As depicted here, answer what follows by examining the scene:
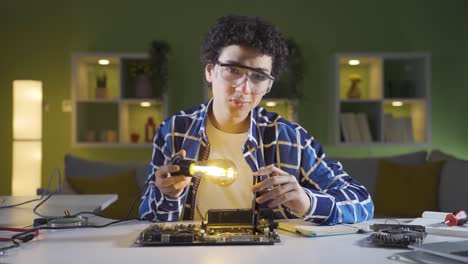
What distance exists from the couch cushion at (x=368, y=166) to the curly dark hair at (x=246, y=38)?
2.51 m

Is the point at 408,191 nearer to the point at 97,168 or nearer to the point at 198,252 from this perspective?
the point at 97,168

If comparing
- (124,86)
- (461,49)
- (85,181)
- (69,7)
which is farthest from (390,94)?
(69,7)

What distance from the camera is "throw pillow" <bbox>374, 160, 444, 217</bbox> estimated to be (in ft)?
13.0

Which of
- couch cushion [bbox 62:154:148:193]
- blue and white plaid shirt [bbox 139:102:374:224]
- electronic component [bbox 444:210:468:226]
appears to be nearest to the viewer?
electronic component [bbox 444:210:468:226]

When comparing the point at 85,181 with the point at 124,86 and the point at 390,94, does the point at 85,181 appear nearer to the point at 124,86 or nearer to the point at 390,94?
the point at 124,86

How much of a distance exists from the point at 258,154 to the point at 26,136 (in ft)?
10.8

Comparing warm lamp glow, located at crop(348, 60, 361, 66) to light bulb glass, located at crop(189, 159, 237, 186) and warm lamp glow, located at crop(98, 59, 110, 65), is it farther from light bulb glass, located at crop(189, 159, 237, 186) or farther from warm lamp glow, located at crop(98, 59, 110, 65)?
light bulb glass, located at crop(189, 159, 237, 186)

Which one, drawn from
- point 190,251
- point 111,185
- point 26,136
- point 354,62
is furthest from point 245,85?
point 26,136

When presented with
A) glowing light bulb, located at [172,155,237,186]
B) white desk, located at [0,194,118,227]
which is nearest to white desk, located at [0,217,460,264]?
glowing light bulb, located at [172,155,237,186]

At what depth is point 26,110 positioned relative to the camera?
460 cm

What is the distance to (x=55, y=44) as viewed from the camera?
4.96 metres

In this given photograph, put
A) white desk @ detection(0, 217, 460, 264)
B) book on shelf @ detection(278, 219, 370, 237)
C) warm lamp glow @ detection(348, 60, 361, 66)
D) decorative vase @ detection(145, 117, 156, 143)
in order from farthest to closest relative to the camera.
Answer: warm lamp glow @ detection(348, 60, 361, 66)
decorative vase @ detection(145, 117, 156, 143)
book on shelf @ detection(278, 219, 370, 237)
white desk @ detection(0, 217, 460, 264)

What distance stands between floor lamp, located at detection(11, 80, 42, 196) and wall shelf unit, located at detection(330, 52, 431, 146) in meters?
2.59

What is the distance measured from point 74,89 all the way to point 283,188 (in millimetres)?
3504
